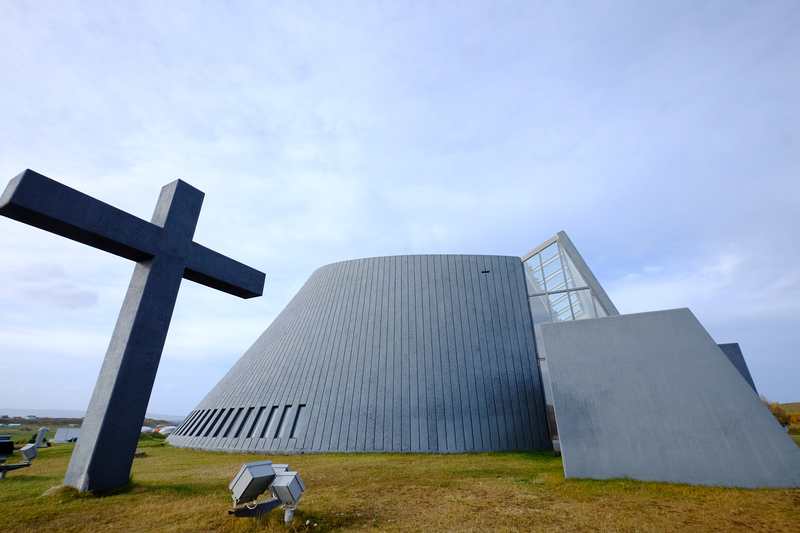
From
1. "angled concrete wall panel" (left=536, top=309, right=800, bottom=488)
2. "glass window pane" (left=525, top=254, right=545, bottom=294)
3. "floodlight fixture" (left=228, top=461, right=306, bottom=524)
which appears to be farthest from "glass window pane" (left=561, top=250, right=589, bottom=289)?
"floodlight fixture" (left=228, top=461, right=306, bottom=524)

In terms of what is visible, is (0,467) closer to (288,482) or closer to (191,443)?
(288,482)

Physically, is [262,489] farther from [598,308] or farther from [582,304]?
[582,304]

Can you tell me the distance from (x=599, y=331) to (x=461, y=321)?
30.4ft

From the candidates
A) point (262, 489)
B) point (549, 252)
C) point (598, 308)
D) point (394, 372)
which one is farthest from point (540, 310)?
point (262, 489)

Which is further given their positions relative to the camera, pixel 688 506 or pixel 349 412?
pixel 349 412

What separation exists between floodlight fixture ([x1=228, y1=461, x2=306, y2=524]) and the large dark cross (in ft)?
12.8

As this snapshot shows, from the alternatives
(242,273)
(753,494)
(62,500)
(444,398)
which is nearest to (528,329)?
(444,398)

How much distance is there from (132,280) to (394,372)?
12.3 metres

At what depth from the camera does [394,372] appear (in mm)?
18281

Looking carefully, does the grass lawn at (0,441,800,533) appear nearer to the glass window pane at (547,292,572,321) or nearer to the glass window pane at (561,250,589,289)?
the glass window pane at (547,292,572,321)

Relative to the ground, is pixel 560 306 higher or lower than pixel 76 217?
higher

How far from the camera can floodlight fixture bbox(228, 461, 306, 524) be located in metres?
5.16

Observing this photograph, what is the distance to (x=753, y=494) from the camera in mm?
7988

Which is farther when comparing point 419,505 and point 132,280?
point 132,280
